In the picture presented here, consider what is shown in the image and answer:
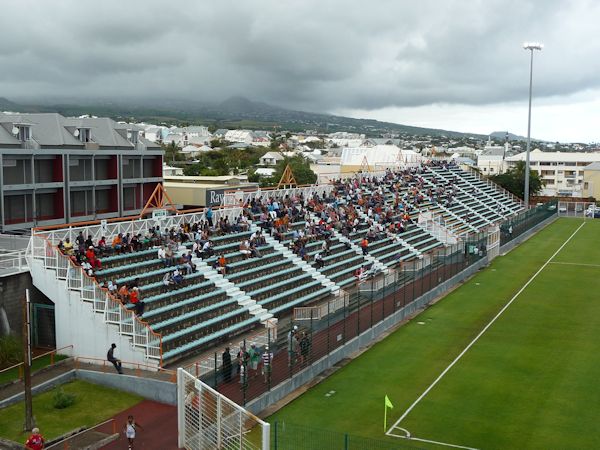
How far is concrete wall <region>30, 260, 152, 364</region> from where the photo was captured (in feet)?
66.9

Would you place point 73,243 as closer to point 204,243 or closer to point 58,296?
point 58,296

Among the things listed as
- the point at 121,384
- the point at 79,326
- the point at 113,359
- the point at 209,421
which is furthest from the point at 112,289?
the point at 209,421

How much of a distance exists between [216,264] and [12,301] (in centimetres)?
867

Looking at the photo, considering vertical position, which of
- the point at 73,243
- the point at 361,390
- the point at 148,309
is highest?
the point at 73,243

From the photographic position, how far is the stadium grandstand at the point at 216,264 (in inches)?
828

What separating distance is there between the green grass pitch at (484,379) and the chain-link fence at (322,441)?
0.51 m

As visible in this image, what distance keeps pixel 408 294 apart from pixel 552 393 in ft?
37.9

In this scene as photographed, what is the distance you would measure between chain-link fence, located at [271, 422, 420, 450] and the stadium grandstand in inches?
211

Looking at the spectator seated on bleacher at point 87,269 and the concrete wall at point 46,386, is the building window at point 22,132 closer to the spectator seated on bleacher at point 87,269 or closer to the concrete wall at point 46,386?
the spectator seated on bleacher at point 87,269

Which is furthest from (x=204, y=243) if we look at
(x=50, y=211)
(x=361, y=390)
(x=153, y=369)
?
(x=50, y=211)

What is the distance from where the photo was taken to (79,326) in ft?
69.1

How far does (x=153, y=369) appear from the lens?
1983 cm

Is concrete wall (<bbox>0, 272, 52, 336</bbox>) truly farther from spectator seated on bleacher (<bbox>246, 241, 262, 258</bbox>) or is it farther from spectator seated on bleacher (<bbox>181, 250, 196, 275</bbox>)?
spectator seated on bleacher (<bbox>246, 241, 262, 258</bbox>)

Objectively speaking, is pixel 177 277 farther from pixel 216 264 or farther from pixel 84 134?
pixel 84 134
